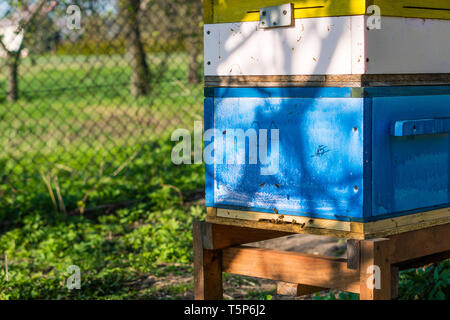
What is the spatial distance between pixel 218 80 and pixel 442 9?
843mm

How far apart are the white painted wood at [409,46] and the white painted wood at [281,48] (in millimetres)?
80

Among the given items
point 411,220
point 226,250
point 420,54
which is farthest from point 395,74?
point 226,250

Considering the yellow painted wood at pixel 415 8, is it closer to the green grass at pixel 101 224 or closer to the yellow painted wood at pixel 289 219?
the yellow painted wood at pixel 289 219

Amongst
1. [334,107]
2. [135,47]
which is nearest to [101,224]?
[135,47]

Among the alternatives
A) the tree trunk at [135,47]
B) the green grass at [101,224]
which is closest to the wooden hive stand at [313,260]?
the green grass at [101,224]

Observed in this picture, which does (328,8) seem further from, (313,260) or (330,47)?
(313,260)

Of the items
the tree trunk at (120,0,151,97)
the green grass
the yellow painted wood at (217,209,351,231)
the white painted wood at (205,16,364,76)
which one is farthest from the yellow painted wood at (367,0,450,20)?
the tree trunk at (120,0,151,97)

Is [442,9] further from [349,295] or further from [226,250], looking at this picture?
[349,295]

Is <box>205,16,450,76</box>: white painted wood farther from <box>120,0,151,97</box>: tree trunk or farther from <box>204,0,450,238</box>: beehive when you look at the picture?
<box>120,0,151,97</box>: tree trunk

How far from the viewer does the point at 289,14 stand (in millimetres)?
2283

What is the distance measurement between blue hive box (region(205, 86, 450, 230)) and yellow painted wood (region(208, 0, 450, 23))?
25 cm

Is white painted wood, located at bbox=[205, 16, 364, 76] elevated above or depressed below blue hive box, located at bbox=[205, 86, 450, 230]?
above

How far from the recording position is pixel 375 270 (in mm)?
2242

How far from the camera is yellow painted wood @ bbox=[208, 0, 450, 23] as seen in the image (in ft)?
7.10
